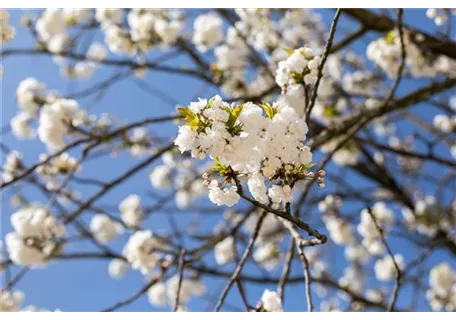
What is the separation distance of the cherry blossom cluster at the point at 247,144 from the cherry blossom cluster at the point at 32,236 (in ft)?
5.33

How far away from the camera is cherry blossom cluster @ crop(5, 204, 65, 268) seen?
2.46 meters

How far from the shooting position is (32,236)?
8.29 feet

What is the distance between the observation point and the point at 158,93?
10.5 feet

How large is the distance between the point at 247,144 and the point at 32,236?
5.98 ft

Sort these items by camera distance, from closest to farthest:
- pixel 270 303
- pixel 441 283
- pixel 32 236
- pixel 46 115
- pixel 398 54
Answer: pixel 270 303 → pixel 32 236 → pixel 46 115 → pixel 398 54 → pixel 441 283

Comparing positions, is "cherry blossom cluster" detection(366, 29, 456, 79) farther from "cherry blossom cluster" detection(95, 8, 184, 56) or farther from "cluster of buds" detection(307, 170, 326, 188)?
"cluster of buds" detection(307, 170, 326, 188)

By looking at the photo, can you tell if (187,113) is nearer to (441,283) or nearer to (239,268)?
(239,268)

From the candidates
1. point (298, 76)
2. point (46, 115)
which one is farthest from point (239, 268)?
point (46, 115)

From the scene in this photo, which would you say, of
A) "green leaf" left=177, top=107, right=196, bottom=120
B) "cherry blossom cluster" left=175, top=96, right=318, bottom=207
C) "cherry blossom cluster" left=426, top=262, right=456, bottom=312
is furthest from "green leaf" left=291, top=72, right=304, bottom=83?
"cherry blossom cluster" left=426, top=262, right=456, bottom=312

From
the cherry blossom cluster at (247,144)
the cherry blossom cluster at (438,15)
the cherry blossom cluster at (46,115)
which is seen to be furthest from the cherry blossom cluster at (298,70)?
the cherry blossom cluster at (46,115)

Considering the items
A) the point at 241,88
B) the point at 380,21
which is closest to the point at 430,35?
the point at 380,21
